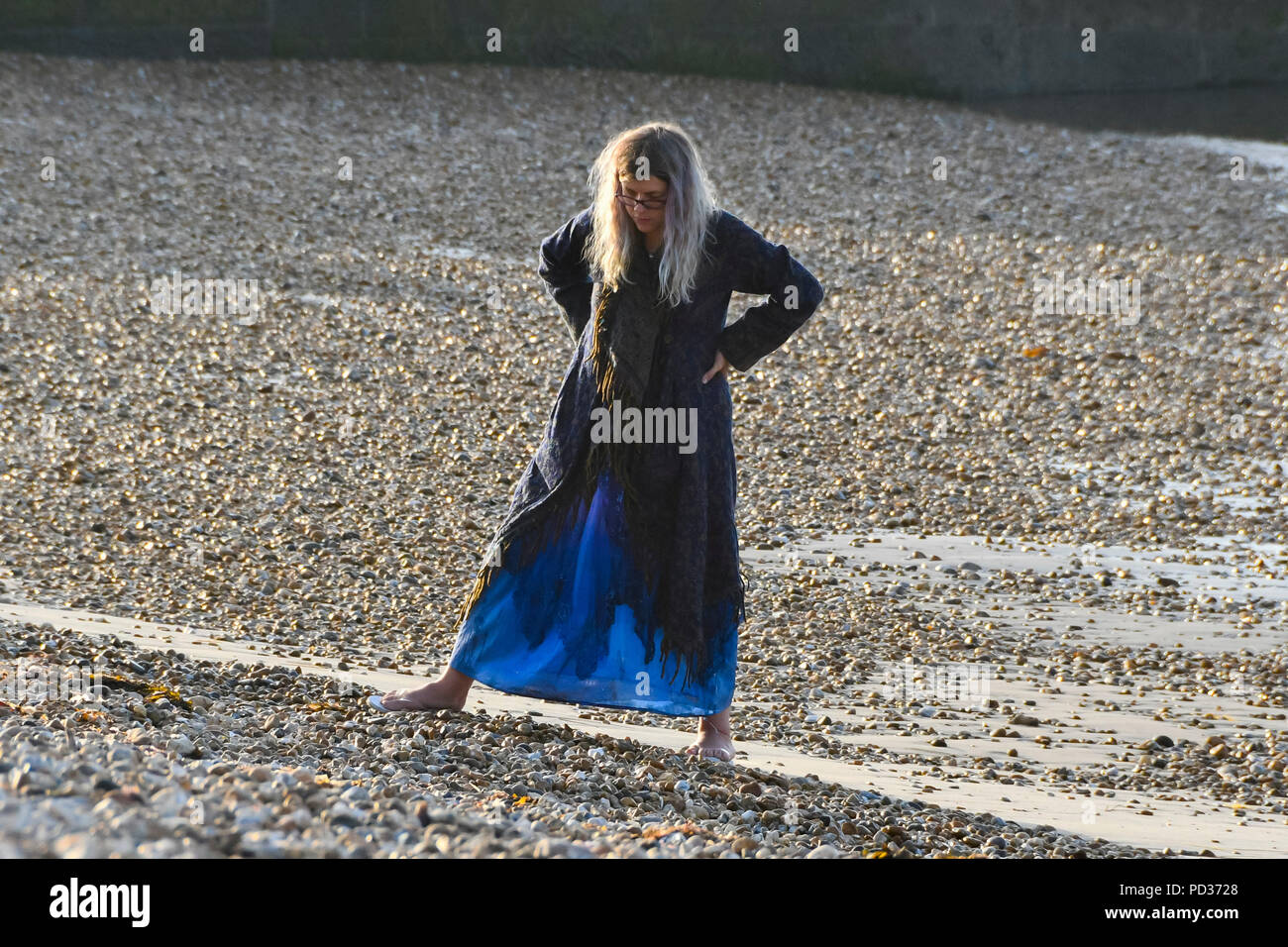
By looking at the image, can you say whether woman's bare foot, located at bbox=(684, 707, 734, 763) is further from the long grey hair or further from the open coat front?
the long grey hair

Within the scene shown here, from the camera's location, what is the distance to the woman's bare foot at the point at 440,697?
369 centimetres

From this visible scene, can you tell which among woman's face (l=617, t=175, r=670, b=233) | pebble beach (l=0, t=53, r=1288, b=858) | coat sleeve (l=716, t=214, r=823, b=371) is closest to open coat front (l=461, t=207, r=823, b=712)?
coat sleeve (l=716, t=214, r=823, b=371)

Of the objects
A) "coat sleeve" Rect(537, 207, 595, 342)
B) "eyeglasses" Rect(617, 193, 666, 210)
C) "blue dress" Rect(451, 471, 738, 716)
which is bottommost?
"blue dress" Rect(451, 471, 738, 716)

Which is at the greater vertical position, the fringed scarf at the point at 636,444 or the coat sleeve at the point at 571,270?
the coat sleeve at the point at 571,270

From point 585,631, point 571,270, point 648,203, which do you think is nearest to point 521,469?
point 571,270

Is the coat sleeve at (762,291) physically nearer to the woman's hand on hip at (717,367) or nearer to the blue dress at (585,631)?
the woman's hand on hip at (717,367)

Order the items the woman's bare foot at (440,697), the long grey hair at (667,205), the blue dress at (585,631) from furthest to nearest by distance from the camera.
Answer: the woman's bare foot at (440,697), the blue dress at (585,631), the long grey hair at (667,205)

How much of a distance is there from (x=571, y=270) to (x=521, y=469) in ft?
9.52

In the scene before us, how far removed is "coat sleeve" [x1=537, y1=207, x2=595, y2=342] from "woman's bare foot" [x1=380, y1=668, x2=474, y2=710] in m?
0.93

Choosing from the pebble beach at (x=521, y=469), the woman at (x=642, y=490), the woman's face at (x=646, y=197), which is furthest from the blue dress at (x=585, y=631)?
the woman's face at (x=646, y=197)

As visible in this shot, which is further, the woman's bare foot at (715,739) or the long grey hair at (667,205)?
the woman's bare foot at (715,739)

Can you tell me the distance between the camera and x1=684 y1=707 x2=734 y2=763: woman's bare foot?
364 cm
